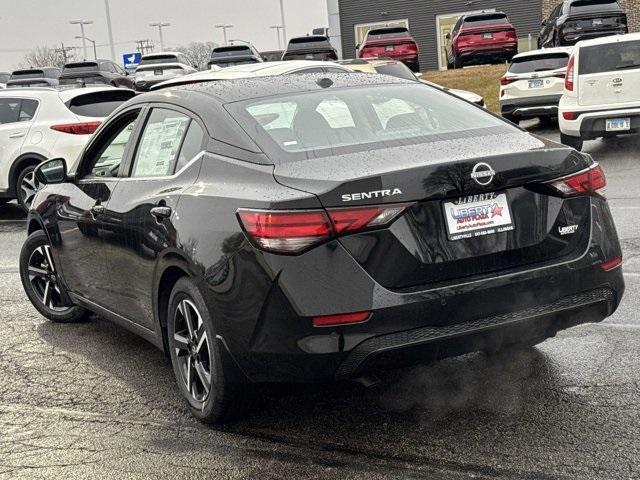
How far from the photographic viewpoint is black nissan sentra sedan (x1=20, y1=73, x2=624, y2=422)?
155 inches

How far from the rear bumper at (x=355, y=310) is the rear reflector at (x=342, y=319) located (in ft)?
0.06

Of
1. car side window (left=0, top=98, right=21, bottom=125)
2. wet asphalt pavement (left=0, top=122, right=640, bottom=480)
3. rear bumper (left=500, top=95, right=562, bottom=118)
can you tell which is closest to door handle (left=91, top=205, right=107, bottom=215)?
wet asphalt pavement (left=0, top=122, right=640, bottom=480)

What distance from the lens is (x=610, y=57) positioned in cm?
1424

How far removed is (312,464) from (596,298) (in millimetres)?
1455

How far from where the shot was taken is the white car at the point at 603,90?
13953mm

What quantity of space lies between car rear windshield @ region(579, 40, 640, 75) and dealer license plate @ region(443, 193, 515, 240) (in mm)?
10782

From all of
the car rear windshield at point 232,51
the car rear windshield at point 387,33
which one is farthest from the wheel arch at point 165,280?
the car rear windshield at point 387,33

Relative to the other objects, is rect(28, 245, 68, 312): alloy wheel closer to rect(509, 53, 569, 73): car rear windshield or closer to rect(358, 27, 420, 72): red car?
rect(509, 53, 569, 73): car rear windshield

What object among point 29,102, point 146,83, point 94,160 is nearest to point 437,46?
point 146,83

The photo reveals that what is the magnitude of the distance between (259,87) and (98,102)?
839 centimetres

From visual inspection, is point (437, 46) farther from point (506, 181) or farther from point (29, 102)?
point (506, 181)

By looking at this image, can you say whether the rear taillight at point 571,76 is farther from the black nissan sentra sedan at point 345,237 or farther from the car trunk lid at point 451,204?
the car trunk lid at point 451,204

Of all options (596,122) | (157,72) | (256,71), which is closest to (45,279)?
(256,71)

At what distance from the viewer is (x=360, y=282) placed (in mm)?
3930
